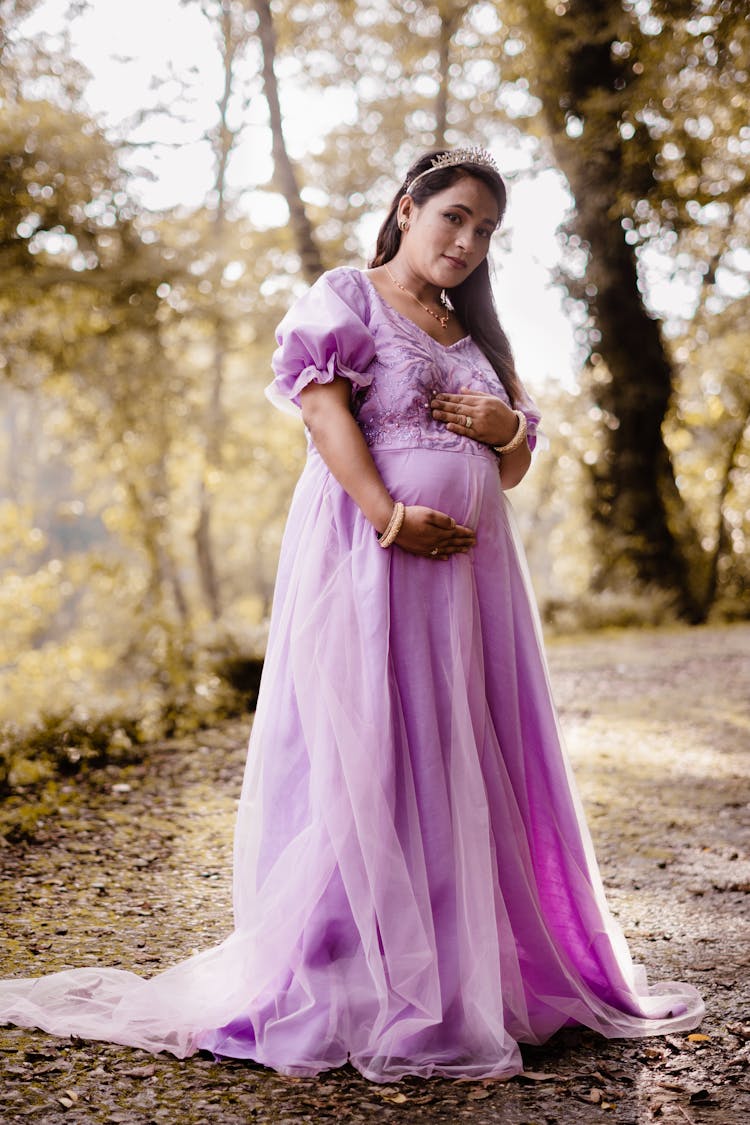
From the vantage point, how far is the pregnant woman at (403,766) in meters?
2.52

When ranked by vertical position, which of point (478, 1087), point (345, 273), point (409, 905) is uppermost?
point (345, 273)

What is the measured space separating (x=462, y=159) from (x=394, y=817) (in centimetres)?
170

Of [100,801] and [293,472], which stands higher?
[293,472]

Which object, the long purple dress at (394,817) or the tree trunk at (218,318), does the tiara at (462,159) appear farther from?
the tree trunk at (218,318)

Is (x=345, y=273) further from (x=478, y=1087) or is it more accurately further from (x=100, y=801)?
(x=100, y=801)

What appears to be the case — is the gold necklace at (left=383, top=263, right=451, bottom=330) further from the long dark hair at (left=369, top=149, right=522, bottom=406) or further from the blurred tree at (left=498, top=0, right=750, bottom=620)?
the blurred tree at (left=498, top=0, right=750, bottom=620)

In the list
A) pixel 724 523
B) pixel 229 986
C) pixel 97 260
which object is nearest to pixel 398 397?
pixel 229 986

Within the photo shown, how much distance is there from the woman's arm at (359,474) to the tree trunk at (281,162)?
9.09 m

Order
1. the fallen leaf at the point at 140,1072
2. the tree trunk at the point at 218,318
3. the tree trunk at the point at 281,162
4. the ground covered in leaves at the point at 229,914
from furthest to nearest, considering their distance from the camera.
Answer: the tree trunk at the point at 218,318
the tree trunk at the point at 281,162
the fallen leaf at the point at 140,1072
the ground covered in leaves at the point at 229,914

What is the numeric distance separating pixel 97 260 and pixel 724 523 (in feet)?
28.5

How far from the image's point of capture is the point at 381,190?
13.4m

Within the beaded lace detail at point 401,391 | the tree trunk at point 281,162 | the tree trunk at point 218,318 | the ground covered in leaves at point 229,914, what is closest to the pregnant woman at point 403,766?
the beaded lace detail at point 401,391

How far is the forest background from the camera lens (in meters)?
8.41

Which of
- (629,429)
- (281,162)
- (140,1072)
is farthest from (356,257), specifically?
(140,1072)
